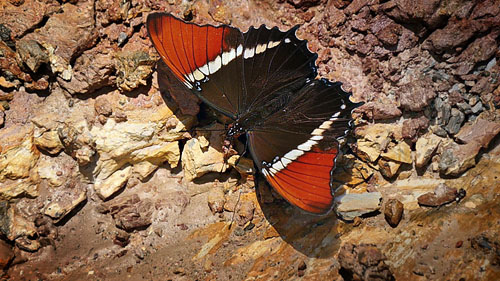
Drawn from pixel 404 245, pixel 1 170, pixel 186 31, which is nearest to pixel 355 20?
pixel 186 31

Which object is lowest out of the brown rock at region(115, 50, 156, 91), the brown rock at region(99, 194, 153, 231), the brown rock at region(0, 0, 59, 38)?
the brown rock at region(99, 194, 153, 231)

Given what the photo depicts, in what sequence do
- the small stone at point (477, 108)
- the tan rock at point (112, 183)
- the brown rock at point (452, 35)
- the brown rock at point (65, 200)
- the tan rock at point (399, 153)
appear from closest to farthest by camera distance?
1. the brown rock at point (452, 35)
2. the small stone at point (477, 108)
3. the tan rock at point (399, 153)
4. the brown rock at point (65, 200)
5. the tan rock at point (112, 183)

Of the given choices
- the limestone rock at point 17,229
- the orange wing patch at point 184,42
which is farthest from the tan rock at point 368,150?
the limestone rock at point 17,229

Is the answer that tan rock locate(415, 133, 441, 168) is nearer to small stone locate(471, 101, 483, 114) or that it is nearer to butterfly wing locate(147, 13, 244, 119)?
small stone locate(471, 101, 483, 114)

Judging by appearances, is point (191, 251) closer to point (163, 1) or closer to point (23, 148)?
point (23, 148)

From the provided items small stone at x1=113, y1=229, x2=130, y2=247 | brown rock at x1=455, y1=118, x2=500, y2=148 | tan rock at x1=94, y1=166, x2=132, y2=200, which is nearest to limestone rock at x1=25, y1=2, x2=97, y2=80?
tan rock at x1=94, y1=166, x2=132, y2=200

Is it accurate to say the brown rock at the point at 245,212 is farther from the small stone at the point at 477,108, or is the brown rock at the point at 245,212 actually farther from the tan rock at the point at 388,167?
the small stone at the point at 477,108
